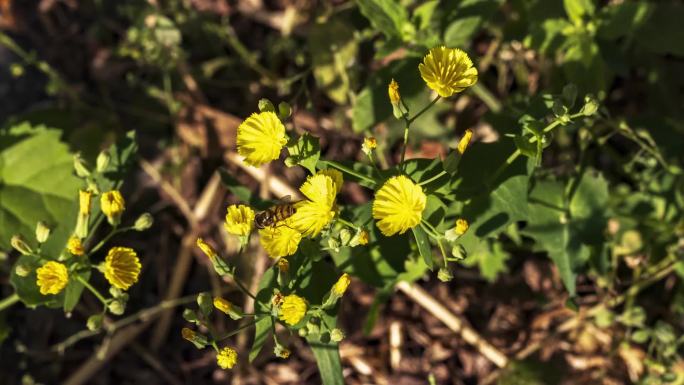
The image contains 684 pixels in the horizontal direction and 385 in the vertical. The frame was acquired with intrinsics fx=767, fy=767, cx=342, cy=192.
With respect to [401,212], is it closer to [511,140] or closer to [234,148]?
[511,140]

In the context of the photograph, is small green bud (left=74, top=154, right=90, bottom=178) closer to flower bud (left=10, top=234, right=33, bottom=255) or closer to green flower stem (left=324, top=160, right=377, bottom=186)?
flower bud (left=10, top=234, right=33, bottom=255)

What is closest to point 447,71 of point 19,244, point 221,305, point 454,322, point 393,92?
point 393,92

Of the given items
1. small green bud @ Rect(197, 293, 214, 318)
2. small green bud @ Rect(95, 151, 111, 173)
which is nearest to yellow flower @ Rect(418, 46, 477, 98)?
small green bud @ Rect(197, 293, 214, 318)

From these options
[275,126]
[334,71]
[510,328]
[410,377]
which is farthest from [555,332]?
[275,126]

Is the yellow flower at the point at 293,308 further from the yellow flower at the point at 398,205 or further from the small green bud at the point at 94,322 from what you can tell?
the small green bud at the point at 94,322

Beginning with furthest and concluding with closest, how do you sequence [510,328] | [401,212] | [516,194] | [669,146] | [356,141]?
1. [356,141]
2. [510,328]
3. [669,146]
4. [516,194]
5. [401,212]

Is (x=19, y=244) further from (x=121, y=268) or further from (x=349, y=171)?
(x=349, y=171)
